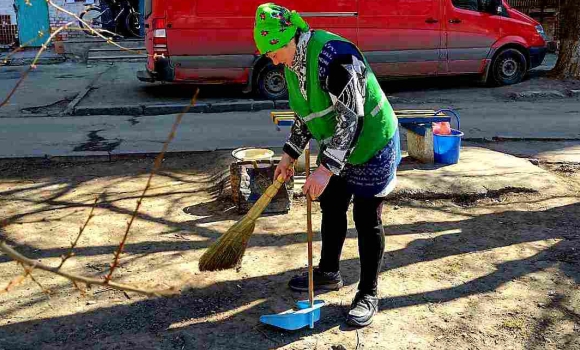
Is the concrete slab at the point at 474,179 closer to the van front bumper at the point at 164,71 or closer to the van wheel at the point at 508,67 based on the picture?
the van front bumper at the point at 164,71

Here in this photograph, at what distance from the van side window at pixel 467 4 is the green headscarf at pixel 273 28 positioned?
906 centimetres

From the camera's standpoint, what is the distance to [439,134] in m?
6.47

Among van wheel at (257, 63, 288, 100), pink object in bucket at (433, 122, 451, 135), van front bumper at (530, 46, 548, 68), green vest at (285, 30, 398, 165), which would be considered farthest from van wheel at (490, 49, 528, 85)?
green vest at (285, 30, 398, 165)

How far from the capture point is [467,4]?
37.8 feet

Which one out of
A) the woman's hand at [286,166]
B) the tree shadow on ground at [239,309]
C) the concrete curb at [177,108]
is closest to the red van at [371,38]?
the concrete curb at [177,108]

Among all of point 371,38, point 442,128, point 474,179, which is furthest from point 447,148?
point 371,38

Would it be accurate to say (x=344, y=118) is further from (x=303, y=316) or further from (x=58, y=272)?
(x=58, y=272)

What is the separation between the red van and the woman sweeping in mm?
6994

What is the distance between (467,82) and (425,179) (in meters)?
7.41

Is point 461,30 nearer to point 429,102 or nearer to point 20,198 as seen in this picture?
point 429,102

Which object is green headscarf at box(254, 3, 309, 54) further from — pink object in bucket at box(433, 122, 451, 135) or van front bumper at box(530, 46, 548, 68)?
van front bumper at box(530, 46, 548, 68)

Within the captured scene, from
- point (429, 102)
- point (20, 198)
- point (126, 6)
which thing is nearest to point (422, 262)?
point (20, 198)

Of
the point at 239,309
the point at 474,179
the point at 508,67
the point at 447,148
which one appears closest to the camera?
the point at 239,309

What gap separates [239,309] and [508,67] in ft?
32.2
